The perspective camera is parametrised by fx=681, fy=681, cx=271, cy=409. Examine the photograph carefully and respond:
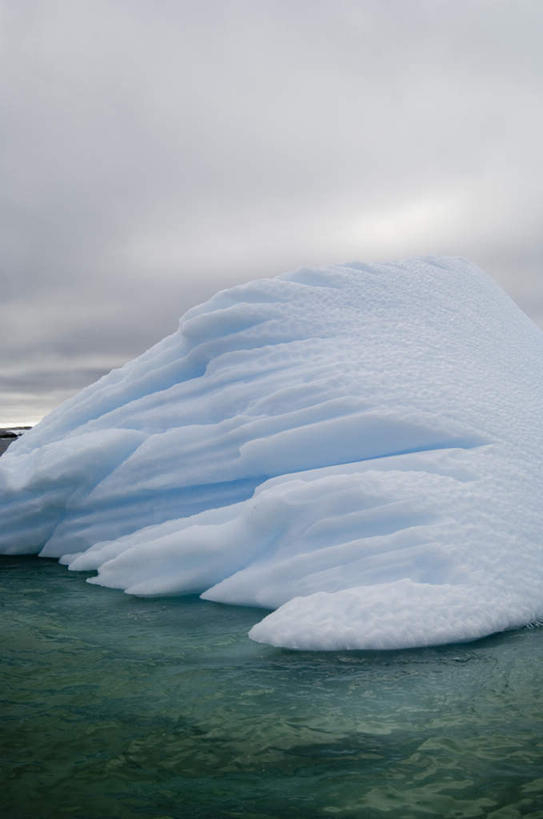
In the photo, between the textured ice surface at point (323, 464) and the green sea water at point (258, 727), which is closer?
the green sea water at point (258, 727)

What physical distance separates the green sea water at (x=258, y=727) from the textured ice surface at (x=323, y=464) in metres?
0.45

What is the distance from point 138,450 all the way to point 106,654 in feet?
10.9

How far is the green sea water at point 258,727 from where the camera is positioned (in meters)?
2.62

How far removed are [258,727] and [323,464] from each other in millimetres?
3425

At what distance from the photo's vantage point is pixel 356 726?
10.7ft

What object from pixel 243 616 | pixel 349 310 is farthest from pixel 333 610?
pixel 349 310

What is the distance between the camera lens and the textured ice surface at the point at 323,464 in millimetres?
5031

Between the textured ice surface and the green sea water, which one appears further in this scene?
the textured ice surface

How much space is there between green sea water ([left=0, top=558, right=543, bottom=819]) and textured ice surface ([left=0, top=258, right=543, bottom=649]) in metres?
0.45

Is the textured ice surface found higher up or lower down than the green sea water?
higher up

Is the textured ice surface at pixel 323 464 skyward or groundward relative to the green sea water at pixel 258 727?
skyward

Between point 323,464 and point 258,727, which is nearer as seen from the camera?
point 258,727

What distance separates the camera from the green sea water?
2625 mm

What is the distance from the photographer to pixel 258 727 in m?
3.28
